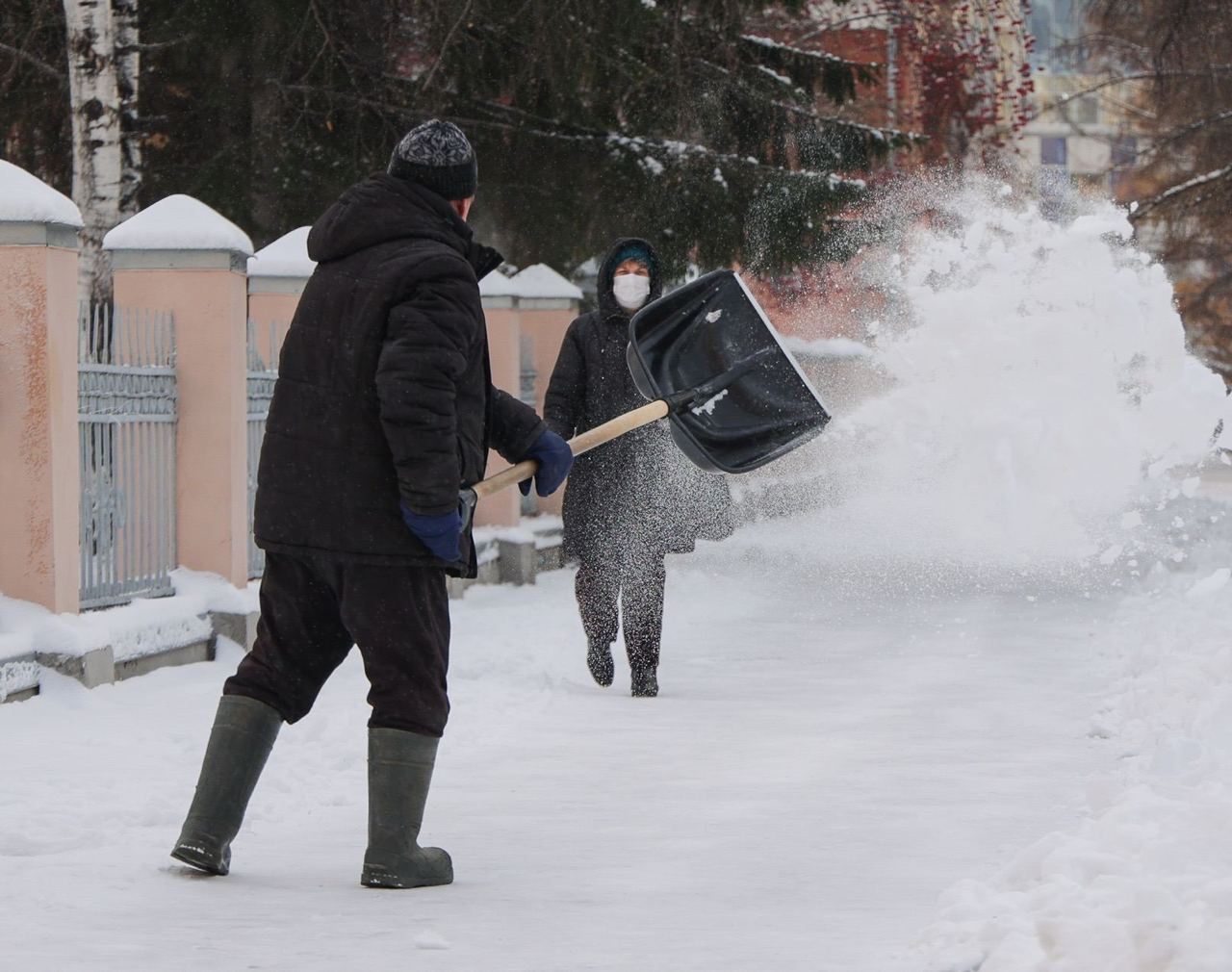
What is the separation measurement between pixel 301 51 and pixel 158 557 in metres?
6.26

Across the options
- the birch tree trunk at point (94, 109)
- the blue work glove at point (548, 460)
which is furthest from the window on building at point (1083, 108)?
the blue work glove at point (548, 460)

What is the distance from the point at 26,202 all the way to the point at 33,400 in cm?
76

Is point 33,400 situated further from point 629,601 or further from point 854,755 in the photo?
point 854,755

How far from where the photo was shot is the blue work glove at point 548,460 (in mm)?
5391

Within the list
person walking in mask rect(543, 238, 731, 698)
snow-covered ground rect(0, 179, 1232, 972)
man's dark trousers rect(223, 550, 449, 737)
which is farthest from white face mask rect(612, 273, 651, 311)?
man's dark trousers rect(223, 550, 449, 737)

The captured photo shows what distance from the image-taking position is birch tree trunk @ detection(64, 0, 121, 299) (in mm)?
13172

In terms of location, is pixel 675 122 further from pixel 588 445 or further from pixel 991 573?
pixel 588 445

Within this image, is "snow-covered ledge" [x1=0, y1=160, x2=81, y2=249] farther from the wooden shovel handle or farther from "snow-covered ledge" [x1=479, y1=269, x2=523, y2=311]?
"snow-covered ledge" [x1=479, y1=269, x2=523, y2=311]

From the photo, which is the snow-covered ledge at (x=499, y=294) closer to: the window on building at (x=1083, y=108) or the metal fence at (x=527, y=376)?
the metal fence at (x=527, y=376)

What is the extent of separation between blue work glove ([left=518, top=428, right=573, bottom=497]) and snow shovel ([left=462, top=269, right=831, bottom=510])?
122cm

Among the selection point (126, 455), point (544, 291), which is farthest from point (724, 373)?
point (544, 291)

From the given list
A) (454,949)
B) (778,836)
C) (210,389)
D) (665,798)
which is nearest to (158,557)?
(210,389)

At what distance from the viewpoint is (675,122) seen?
15.9 m

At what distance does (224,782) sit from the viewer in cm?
505
